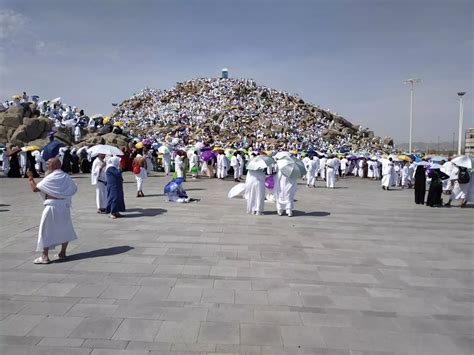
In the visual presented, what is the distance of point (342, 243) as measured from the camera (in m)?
6.67

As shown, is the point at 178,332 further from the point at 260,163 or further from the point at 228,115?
the point at 228,115

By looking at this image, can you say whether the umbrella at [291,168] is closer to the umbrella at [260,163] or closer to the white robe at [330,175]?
the umbrella at [260,163]

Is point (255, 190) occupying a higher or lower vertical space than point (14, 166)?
lower

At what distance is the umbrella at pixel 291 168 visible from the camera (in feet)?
28.6

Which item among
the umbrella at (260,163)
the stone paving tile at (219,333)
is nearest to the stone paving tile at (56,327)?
the stone paving tile at (219,333)

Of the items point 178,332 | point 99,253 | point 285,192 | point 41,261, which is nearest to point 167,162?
point 285,192

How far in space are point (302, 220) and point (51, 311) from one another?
600cm

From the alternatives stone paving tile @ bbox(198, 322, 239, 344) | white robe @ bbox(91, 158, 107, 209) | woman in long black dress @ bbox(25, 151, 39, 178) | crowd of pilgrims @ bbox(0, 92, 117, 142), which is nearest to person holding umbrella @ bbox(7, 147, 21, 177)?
woman in long black dress @ bbox(25, 151, 39, 178)

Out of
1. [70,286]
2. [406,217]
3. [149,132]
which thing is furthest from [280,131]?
[70,286]

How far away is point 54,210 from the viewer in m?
5.11

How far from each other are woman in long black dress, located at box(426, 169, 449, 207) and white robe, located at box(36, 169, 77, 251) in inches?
413

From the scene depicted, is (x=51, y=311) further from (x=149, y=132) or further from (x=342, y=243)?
(x=149, y=132)

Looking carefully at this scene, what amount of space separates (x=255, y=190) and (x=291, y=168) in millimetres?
1076

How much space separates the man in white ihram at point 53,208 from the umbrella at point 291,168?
5.03 m
